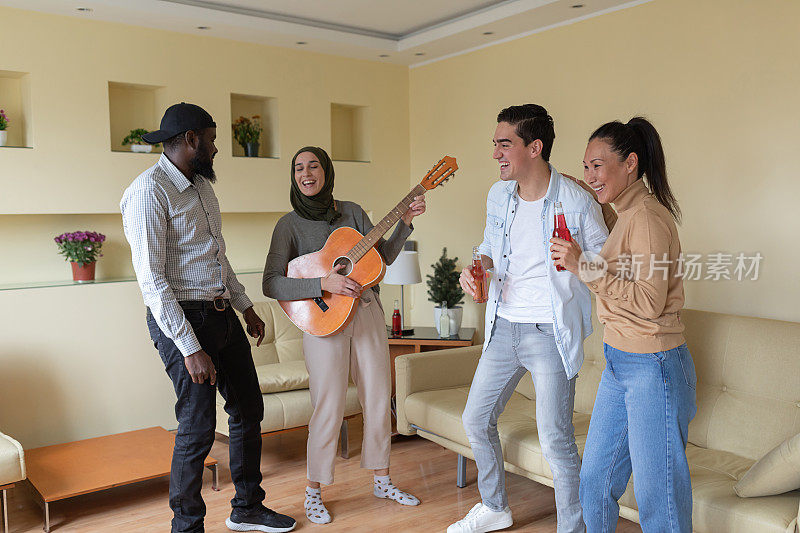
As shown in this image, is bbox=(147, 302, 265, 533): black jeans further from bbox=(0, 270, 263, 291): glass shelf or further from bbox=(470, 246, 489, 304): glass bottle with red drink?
bbox=(0, 270, 263, 291): glass shelf

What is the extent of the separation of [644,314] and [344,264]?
139cm

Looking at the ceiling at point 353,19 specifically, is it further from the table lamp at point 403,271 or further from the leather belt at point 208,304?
the leather belt at point 208,304

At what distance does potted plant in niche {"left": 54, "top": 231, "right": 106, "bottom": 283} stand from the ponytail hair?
A: 130 inches

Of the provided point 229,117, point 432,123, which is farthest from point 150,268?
point 432,123

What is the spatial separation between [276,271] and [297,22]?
221cm

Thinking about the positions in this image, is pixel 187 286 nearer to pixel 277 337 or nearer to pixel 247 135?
pixel 277 337

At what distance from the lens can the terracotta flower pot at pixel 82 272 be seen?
434cm

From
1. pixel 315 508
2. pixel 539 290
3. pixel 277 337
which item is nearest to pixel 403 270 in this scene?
pixel 277 337

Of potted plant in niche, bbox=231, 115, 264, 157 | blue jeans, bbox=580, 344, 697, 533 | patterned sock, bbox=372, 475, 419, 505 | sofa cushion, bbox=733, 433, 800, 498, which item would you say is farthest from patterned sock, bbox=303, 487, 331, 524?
potted plant in niche, bbox=231, 115, 264, 157

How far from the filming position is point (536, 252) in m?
2.62

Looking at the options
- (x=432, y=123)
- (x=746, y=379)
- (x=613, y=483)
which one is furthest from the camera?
(x=432, y=123)

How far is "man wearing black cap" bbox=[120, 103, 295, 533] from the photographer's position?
2.48 m

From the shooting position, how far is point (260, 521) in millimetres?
3018

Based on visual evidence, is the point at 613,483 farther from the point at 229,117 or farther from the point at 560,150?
the point at 229,117
